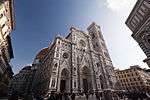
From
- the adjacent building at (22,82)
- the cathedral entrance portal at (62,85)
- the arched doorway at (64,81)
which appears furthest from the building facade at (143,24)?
the adjacent building at (22,82)

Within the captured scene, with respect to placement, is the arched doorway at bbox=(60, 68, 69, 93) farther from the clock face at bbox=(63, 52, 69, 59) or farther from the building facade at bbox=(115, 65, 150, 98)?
the building facade at bbox=(115, 65, 150, 98)

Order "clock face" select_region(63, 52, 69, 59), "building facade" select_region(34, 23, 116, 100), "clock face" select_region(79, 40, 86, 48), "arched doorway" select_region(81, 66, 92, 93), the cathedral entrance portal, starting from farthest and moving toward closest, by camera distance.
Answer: "clock face" select_region(79, 40, 86, 48) → "clock face" select_region(63, 52, 69, 59) → "arched doorway" select_region(81, 66, 92, 93) → the cathedral entrance portal → "building facade" select_region(34, 23, 116, 100)

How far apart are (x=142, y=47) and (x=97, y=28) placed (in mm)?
42799

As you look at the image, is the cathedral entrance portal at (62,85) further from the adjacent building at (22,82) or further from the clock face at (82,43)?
the adjacent building at (22,82)

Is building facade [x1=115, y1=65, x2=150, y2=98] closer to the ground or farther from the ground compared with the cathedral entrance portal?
farther from the ground

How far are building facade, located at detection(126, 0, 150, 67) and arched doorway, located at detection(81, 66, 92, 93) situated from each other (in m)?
20.4

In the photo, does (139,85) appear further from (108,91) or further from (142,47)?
(142,47)

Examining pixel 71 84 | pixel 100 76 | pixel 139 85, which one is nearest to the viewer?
pixel 71 84

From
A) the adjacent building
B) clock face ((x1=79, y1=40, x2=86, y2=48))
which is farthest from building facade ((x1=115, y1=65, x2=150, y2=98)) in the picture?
the adjacent building

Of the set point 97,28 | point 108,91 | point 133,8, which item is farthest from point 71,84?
point 97,28

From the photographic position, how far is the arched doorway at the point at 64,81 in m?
27.6

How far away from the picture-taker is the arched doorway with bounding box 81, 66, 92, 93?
31812 millimetres

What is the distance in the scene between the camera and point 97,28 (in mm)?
56250

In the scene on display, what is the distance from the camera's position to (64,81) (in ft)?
94.3
